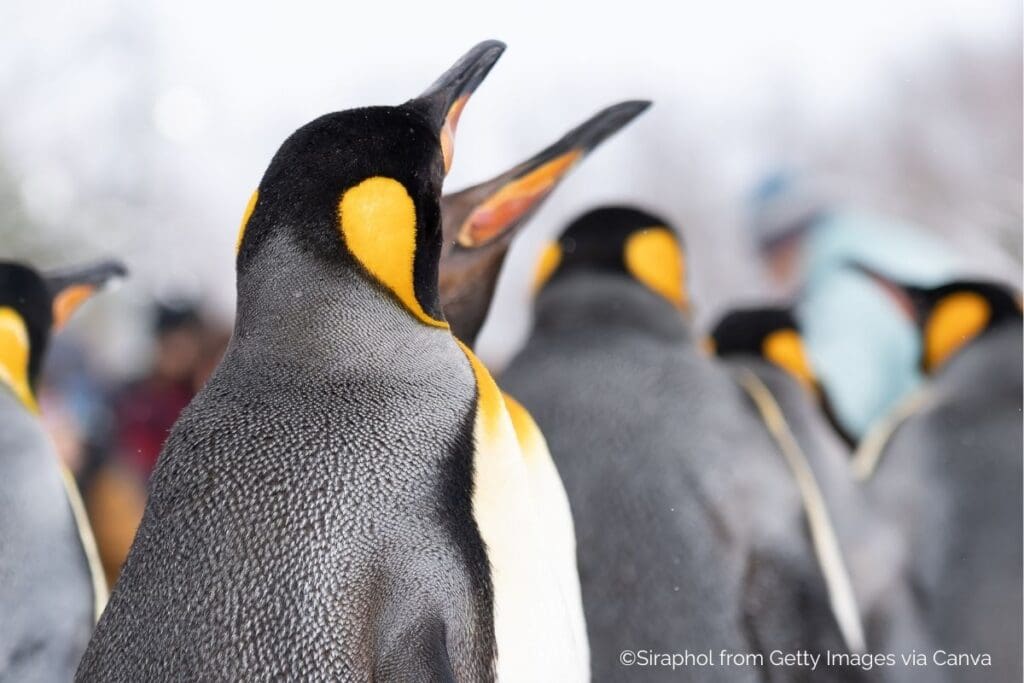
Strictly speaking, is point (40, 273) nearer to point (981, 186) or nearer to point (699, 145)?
point (699, 145)

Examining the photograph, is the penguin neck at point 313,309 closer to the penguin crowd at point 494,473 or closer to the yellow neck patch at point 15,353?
the penguin crowd at point 494,473

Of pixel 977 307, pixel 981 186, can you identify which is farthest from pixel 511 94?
pixel 981 186

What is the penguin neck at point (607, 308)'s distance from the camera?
4.37 ft

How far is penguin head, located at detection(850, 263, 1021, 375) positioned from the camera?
1591mm

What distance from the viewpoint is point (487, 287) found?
1062mm

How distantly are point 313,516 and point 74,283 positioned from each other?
0.73 metres

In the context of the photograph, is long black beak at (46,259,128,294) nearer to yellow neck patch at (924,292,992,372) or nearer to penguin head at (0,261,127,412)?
penguin head at (0,261,127,412)

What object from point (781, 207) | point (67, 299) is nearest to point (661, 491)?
point (67, 299)

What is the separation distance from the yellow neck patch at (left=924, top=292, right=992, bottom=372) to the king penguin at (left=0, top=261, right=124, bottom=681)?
3.91 feet

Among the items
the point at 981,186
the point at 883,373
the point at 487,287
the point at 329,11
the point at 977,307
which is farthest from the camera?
the point at 981,186

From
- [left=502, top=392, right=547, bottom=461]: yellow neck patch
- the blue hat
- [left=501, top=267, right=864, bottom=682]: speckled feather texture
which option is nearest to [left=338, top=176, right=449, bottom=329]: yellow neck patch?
[left=502, top=392, right=547, bottom=461]: yellow neck patch

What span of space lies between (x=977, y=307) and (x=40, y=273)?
1.26 m

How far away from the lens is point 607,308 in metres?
1.35

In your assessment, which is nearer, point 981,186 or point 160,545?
point 160,545
